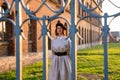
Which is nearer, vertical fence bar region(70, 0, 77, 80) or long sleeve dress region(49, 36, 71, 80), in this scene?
vertical fence bar region(70, 0, 77, 80)

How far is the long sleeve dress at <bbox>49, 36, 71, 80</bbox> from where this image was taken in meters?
5.66

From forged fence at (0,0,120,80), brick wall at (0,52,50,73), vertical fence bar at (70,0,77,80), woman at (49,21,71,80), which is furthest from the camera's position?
brick wall at (0,52,50,73)

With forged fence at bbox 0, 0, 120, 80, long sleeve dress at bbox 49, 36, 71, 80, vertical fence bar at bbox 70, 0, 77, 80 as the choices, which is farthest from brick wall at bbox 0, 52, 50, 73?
vertical fence bar at bbox 70, 0, 77, 80

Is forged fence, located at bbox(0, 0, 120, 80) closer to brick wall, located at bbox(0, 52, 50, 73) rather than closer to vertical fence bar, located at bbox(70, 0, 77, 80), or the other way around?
vertical fence bar, located at bbox(70, 0, 77, 80)

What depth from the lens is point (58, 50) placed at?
574 centimetres

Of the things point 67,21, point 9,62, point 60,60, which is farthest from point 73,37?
point 9,62

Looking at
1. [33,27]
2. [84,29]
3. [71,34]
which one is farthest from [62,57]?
[84,29]

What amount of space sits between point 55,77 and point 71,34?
158 centimetres

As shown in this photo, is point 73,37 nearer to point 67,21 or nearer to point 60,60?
point 67,21

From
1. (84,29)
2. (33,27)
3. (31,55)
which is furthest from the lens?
(84,29)

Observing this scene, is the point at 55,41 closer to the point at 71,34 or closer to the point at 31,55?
the point at 71,34

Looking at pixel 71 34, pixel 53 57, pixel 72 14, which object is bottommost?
pixel 53 57

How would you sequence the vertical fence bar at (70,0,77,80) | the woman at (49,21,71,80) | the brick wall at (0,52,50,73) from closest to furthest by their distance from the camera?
the vertical fence bar at (70,0,77,80) < the woman at (49,21,71,80) < the brick wall at (0,52,50,73)

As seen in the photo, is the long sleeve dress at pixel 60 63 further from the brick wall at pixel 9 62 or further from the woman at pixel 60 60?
the brick wall at pixel 9 62
